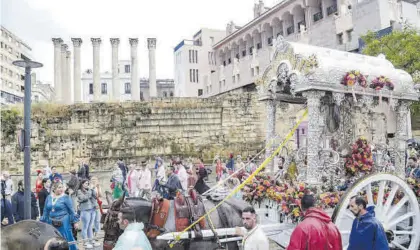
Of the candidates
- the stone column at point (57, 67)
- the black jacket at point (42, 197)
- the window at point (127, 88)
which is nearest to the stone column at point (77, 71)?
the stone column at point (57, 67)

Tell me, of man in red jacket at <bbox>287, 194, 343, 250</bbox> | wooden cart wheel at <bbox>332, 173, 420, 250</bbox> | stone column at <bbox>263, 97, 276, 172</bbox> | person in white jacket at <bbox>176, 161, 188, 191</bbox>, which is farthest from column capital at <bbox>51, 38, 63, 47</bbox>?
man in red jacket at <bbox>287, 194, 343, 250</bbox>

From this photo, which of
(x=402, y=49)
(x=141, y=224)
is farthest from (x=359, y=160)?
(x=402, y=49)

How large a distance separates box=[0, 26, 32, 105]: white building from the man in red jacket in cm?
5873

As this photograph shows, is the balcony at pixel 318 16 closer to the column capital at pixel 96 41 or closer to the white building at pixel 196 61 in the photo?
the column capital at pixel 96 41

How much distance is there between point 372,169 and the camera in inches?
308

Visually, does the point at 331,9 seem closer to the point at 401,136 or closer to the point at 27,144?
the point at 401,136

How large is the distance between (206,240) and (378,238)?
250 cm

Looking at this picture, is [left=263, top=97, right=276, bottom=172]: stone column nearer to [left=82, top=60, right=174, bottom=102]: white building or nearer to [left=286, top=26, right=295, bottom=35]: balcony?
[left=286, top=26, right=295, bottom=35]: balcony

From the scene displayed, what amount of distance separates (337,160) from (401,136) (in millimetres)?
2013

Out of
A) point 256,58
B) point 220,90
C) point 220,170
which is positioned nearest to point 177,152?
point 220,170

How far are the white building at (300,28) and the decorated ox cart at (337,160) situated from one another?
37.9ft

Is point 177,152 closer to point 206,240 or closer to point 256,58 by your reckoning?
point 256,58

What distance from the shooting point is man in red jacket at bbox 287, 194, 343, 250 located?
4.27m

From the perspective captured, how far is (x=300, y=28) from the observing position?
32.4m
